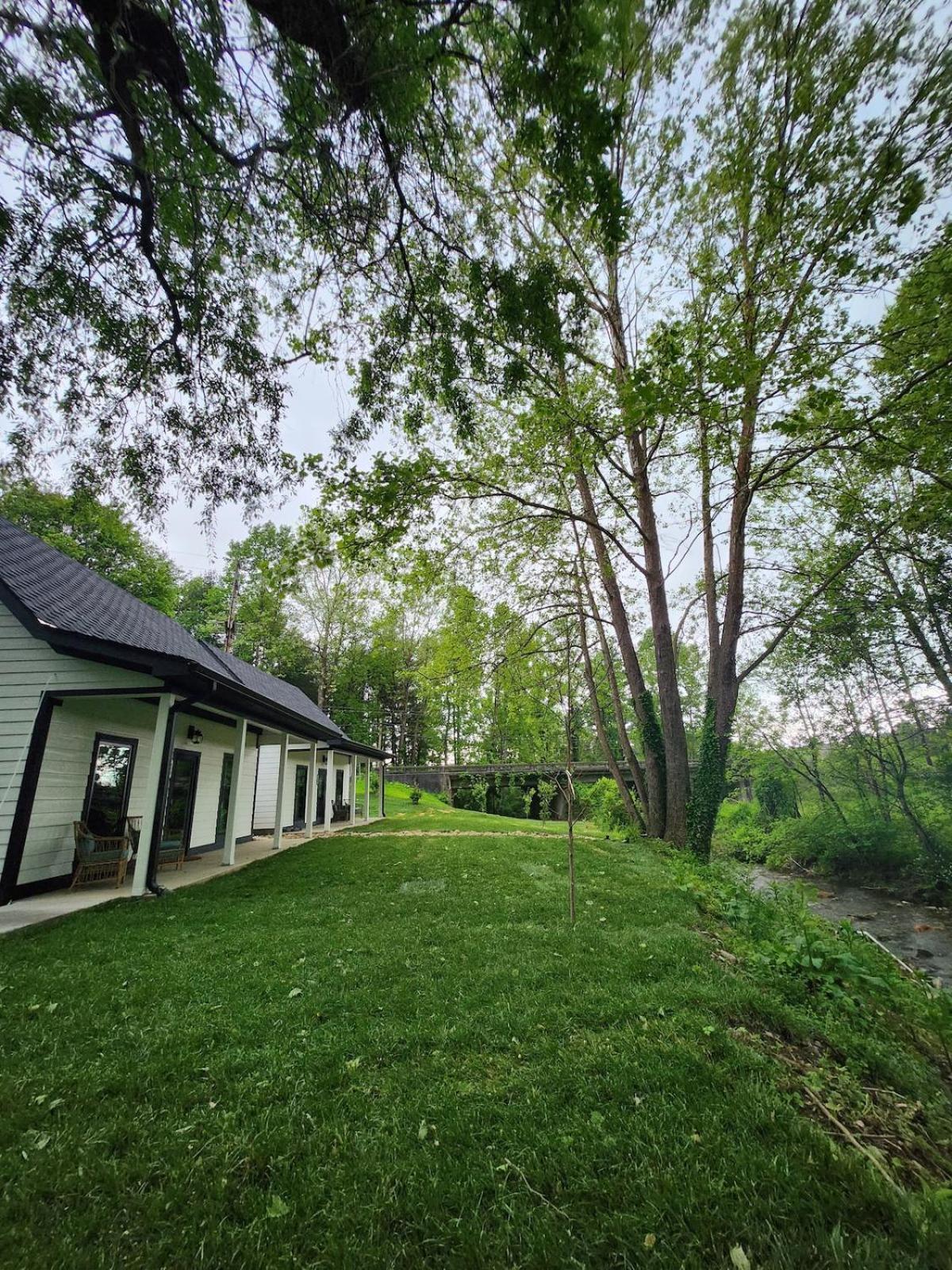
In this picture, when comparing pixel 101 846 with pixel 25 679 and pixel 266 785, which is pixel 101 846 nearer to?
pixel 25 679

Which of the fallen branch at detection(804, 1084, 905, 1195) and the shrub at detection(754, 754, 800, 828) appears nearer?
the fallen branch at detection(804, 1084, 905, 1195)

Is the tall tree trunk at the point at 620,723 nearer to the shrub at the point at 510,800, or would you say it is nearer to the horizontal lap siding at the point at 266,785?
the horizontal lap siding at the point at 266,785

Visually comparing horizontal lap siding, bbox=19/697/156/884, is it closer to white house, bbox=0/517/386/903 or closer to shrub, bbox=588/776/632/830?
white house, bbox=0/517/386/903

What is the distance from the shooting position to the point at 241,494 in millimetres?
4695

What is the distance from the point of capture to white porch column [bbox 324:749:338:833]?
607 inches

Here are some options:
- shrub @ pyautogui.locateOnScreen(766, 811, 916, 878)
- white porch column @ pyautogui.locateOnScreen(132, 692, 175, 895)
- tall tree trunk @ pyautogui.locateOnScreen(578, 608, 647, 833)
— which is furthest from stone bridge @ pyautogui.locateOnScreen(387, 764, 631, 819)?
white porch column @ pyautogui.locateOnScreen(132, 692, 175, 895)

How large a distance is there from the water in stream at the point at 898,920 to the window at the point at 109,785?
1152 cm

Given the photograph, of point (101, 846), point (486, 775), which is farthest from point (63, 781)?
point (486, 775)

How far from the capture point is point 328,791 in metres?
16.5

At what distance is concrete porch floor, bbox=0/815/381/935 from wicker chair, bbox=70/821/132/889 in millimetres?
142

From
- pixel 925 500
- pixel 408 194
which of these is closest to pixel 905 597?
pixel 925 500

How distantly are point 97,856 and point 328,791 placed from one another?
31.4 feet

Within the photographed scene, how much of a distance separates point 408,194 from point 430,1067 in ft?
20.9

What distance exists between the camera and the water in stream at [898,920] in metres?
7.43
